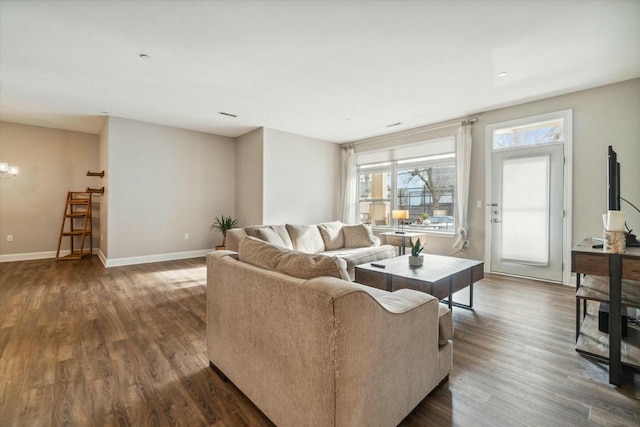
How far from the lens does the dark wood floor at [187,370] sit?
1492mm

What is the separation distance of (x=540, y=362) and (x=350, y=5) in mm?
2956

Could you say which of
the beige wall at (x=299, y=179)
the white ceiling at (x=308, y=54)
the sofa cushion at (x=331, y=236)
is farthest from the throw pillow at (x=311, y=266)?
the beige wall at (x=299, y=179)

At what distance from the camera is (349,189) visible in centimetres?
667

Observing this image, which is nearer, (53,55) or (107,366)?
(107,366)

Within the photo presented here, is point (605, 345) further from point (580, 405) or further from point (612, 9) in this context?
point (612, 9)

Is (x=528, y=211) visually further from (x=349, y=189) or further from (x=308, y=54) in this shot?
(x=308, y=54)

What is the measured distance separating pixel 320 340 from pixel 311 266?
34 cm

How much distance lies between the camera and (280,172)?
5.80 m

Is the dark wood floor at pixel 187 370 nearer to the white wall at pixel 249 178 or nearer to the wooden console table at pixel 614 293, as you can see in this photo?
the wooden console table at pixel 614 293

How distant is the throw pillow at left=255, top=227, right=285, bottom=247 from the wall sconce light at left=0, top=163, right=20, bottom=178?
4957mm

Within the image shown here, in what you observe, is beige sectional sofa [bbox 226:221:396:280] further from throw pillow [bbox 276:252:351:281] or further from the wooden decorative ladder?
the wooden decorative ladder

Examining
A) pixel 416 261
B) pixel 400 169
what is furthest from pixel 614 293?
pixel 400 169

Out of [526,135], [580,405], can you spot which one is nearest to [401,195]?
[526,135]

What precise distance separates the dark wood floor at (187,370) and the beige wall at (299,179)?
2774 millimetres
